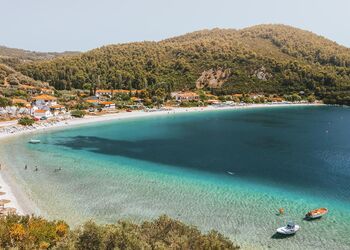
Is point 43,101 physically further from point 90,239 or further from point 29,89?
point 90,239

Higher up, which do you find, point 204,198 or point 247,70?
point 247,70

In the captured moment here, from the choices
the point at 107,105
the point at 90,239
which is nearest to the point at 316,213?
the point at 90,239

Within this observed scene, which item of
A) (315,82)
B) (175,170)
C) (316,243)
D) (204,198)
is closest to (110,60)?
(315,82)

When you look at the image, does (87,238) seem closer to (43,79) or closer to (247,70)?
(43,79)

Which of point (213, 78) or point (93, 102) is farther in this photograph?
point (213, 78)

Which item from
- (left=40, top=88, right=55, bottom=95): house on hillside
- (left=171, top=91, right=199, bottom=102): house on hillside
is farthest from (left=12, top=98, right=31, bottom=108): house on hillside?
(left=171, top=91, right=199, bottom=102): house on hillside

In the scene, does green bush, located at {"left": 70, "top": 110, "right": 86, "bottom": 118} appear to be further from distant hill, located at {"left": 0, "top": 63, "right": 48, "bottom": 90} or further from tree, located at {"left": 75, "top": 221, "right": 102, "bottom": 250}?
tree, located at {"left": 75, "top": 221, "right": 102, "bottom": 250}
